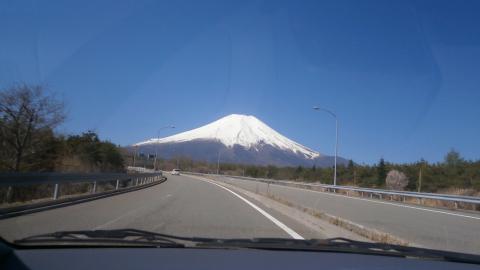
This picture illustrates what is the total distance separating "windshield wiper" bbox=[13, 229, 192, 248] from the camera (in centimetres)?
575

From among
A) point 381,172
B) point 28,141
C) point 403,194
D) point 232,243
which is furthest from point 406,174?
point 232,243

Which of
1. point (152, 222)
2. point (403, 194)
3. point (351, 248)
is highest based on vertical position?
point (403, 194)

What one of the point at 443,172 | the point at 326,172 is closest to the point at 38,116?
the point at 443,172

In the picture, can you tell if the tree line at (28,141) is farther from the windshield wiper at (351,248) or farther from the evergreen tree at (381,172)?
the evergreen tree at (381,172)

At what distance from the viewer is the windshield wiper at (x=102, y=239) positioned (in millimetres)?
5750

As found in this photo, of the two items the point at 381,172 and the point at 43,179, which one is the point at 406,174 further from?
the point at 43,179

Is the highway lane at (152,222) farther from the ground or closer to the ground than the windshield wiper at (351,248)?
closer to the ground

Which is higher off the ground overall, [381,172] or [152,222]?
[381,172]

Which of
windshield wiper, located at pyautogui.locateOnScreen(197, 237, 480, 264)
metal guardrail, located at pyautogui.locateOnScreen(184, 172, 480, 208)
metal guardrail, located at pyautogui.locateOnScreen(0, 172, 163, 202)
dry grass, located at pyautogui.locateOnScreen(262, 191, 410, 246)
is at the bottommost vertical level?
dry grass, located at pyautogui.locateOnScreen(262, 191, 410, 246)

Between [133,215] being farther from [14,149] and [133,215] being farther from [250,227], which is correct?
[14,149]

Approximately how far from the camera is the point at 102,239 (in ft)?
20.2

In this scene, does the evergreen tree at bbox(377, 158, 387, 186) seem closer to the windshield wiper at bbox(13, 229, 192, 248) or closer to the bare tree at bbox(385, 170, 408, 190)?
the bare tree at bbox(385, 170, 408, 190)

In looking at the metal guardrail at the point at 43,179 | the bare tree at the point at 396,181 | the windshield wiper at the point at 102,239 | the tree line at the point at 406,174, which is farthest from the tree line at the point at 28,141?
the bare tree at the point at 396,181

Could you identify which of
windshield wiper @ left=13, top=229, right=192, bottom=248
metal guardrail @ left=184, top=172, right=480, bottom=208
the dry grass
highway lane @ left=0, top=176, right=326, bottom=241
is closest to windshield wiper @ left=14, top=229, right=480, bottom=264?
windshield wiper @ left=13, top=229, right=192, bottom=248
